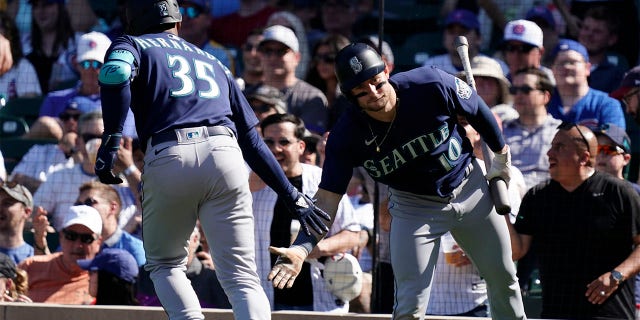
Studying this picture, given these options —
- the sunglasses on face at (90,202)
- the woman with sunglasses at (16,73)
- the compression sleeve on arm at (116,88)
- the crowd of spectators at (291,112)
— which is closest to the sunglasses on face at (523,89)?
the crowd of spectators at (291,112)

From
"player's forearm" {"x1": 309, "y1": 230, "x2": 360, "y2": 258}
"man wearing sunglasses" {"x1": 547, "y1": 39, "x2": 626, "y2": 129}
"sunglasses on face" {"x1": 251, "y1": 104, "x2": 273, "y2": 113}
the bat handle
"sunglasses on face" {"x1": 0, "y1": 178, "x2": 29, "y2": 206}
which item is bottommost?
"player's forearm" {"x1": 309, "y1": 230, "x2": 360, "y2": 258}

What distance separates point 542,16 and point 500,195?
3837 mm

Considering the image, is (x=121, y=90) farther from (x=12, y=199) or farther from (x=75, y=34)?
(x=75, y=34)

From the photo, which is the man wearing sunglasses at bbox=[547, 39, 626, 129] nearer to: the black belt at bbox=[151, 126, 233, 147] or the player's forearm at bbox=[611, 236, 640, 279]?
the player's forearm at bbox=[611, 236, 640, 279]

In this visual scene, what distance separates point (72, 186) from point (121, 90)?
3.40 meters

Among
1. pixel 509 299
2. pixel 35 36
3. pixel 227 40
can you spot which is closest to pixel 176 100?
pixel 509 299

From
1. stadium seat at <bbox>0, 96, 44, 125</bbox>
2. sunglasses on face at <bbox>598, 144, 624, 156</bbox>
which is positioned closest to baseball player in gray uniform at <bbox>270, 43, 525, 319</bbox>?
sunglasses on face at <bbox>598, 144, 624, 156</bbox>

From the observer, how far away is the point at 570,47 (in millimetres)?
8227

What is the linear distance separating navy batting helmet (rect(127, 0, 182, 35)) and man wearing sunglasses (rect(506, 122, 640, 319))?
8.23 feet

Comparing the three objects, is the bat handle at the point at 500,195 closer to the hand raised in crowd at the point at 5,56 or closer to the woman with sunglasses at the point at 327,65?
the woman with sunglasses at the point at 327,65

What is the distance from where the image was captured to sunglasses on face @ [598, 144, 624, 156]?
7.11 metres

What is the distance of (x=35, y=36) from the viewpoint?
1012cm

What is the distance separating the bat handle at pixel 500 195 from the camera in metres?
5.49

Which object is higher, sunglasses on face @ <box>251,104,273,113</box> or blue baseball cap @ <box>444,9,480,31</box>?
blue baseball cap @ <box>444,9,480,31</box>
